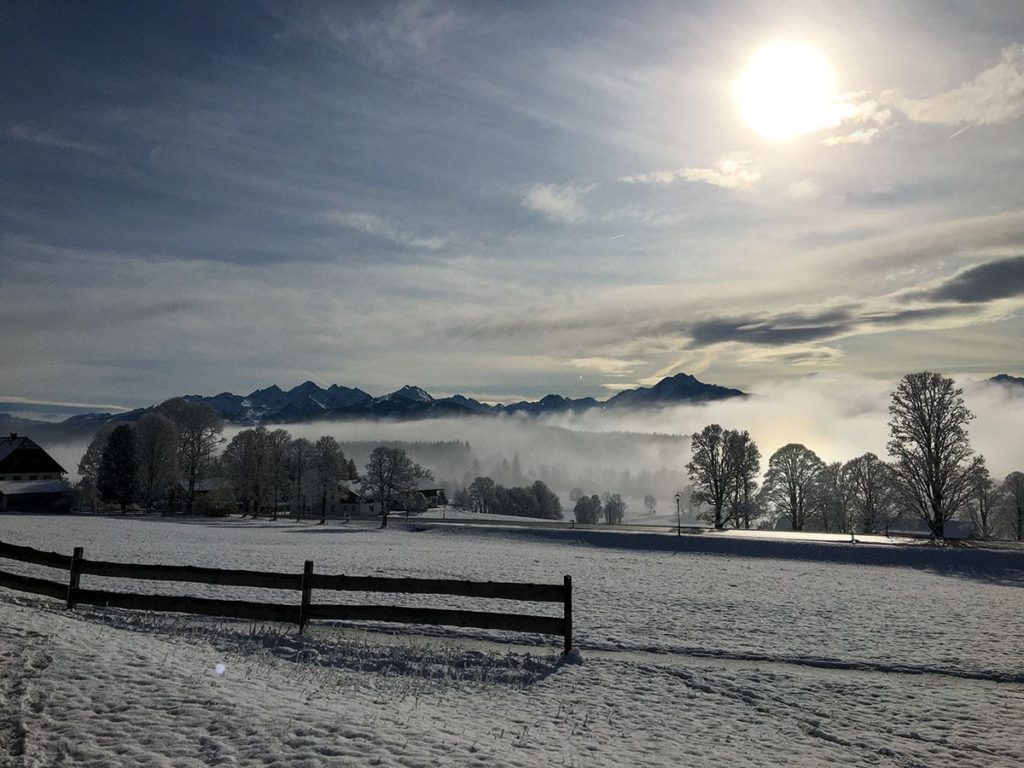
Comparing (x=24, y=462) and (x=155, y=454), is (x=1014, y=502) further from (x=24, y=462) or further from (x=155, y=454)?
(x=24, y=462)

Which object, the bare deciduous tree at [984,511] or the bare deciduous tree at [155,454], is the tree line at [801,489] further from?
the bare deciduous tree at [155,454]

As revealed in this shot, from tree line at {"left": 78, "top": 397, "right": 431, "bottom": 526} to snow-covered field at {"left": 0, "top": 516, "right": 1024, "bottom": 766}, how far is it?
63.0 m

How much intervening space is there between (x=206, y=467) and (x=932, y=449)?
89.9 meters

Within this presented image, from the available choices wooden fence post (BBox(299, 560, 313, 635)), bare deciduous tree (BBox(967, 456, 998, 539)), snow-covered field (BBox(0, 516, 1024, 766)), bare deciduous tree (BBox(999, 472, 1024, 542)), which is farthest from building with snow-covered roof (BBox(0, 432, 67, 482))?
bare deciduous tree (BBox(999, 472, 1024, 542))

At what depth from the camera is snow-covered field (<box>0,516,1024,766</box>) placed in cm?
798

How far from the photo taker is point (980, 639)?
57.4 ft

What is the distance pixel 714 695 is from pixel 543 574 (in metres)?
18.2

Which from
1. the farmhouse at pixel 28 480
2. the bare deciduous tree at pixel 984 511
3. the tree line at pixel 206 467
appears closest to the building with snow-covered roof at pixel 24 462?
the farmhouse at pixel 28 480

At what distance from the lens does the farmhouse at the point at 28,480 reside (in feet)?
278

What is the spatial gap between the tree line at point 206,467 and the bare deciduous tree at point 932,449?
55.0m

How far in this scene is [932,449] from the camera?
52.7m

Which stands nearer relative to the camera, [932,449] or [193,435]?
[932,449]

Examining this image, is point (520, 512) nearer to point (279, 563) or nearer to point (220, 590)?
point (279, 563)

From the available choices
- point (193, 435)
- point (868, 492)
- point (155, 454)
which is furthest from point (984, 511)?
point (155, 454)
